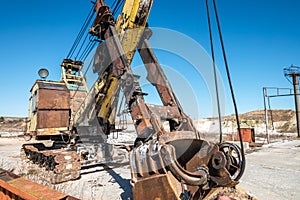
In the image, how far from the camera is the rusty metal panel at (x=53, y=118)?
7496 millimetres

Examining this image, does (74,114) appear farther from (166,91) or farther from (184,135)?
(184,135)

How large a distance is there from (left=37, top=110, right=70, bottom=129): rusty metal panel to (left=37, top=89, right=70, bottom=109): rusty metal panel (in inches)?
6.9

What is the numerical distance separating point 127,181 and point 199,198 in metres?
3.30

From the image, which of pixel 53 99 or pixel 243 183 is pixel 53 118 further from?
pixel 243 183

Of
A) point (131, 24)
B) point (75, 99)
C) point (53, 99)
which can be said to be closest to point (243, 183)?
point (131, 24)

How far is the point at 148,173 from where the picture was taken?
2.70 metres

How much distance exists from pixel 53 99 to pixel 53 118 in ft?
2.18

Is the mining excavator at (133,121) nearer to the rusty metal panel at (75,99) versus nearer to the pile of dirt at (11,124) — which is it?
the rusty metal panel at (75,99)

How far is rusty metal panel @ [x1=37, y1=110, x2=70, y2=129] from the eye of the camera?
24.6 ft

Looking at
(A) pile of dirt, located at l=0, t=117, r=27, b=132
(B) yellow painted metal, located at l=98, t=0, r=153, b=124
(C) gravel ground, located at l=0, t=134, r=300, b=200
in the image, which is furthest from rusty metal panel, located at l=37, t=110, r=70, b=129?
(A) pile of dirt, located at l=0, t=117, r=27, b=132

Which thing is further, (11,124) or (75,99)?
(11,124)

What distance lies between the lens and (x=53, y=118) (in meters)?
7.74

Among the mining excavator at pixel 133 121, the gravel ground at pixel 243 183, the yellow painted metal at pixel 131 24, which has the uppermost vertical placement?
the yellow painted metal at pixel 131 24

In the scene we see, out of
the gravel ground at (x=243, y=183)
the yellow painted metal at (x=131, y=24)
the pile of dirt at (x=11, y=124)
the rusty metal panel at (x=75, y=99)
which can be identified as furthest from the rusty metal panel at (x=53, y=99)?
the pile of dirt at (x=11, y=124)
